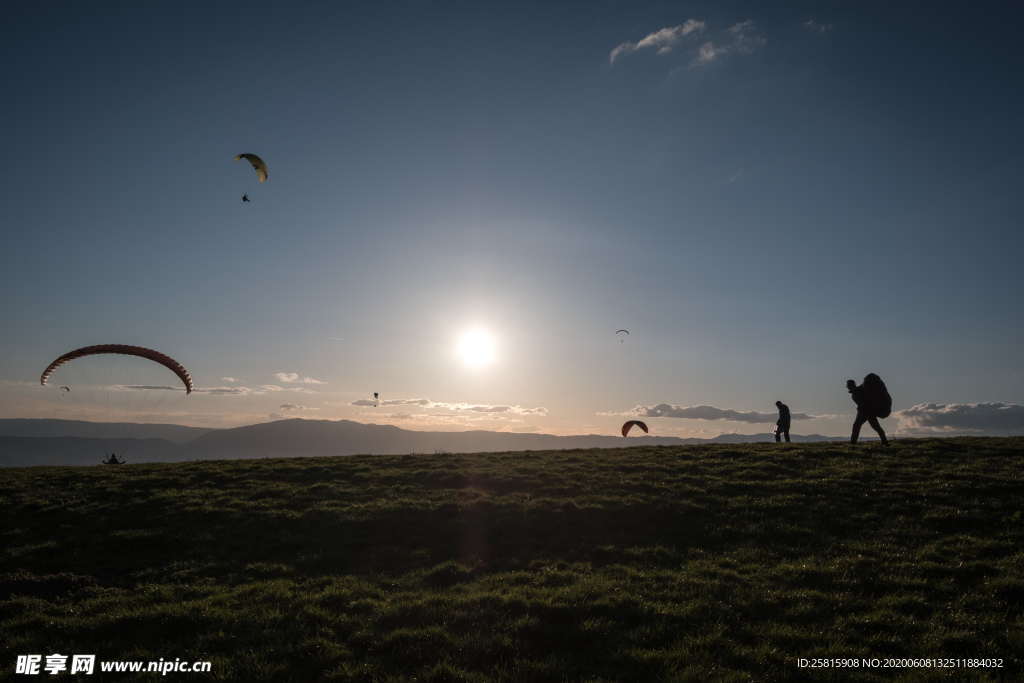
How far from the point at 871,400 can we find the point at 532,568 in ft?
71.9

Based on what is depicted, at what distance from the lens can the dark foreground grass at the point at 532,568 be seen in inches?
372

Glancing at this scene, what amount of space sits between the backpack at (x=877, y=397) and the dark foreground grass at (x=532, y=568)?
108 inches

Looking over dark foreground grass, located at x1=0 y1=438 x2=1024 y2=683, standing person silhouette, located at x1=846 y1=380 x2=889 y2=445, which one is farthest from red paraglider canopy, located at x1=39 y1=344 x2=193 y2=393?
standing person silhouette, located at x1=846 y1=380 x2=889 y2=445

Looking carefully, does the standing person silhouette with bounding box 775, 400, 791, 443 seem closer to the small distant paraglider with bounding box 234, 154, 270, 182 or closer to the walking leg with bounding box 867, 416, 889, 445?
the walking leg with bounding box 867, 416, 889, 445

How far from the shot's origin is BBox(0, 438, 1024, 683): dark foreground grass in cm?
946

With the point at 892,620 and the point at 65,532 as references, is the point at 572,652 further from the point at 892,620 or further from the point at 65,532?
the point at 65,532

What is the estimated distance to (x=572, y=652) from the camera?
9547 millimetres

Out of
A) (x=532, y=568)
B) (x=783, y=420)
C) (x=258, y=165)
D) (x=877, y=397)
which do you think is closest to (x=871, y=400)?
(x=877, y=397)

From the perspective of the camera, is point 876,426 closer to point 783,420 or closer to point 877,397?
point 877,397

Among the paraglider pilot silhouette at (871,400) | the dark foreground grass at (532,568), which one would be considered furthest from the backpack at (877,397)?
the dark foreground grass at (532,568)

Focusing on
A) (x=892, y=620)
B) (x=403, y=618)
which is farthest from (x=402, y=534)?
(x=892, y=620)

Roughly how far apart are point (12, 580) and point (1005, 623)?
74.3 ft

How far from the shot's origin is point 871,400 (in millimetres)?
26812

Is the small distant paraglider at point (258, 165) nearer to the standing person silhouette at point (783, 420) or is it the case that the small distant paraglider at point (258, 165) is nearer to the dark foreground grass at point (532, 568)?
the dark foreground grass at point (532, 568)
